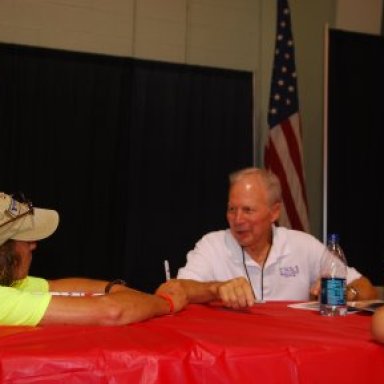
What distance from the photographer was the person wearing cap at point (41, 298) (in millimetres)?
1274

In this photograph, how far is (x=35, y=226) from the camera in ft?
5.23

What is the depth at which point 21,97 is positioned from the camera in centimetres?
426

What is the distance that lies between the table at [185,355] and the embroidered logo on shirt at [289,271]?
3.56 feet

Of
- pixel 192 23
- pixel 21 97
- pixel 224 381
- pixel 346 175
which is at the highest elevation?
pixel 192 23

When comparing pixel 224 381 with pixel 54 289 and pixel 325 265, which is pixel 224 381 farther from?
pixel 325 265

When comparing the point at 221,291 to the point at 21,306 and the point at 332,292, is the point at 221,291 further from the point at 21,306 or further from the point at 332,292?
the point at 21,306

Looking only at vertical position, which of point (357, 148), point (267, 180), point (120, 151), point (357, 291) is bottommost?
point (357, 291)

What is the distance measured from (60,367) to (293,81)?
145 inches

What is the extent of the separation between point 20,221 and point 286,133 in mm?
3113

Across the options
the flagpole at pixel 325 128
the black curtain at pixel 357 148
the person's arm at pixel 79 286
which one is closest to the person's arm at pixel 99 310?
the person's arm at pixel 79 286

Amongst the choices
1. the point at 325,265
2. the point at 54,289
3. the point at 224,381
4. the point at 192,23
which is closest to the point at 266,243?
the point at 325,265

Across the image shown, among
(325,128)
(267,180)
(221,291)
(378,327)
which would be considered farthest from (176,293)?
(325,128)

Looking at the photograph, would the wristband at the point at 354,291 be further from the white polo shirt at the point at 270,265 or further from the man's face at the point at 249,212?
the man's face at the point at 249,212

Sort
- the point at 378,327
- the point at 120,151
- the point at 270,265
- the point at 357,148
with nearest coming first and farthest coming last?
the point at 378,327
the point at 270,265
the point at 120,151
the point at 357,148
